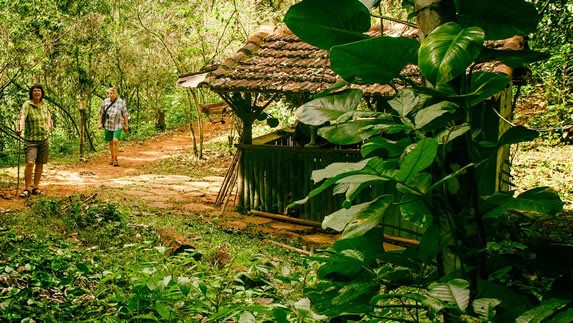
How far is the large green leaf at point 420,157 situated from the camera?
1.34m

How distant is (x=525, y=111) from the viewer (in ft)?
43.5

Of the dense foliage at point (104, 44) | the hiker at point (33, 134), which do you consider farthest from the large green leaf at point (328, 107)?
the dense foliage at point (104, 44)

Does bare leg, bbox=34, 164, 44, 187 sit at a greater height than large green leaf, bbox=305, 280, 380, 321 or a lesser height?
lesser

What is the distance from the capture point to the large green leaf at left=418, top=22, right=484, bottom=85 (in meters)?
1.33

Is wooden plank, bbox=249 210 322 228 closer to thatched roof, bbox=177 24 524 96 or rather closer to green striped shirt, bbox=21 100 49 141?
thatched roof, bbox=177 24 524 96

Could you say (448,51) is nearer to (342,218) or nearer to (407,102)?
(407,102)

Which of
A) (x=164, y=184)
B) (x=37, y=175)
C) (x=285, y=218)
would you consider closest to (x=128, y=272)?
(x=285, y=218)

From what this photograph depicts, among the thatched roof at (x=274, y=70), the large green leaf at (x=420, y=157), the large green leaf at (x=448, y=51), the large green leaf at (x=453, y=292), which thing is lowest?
the large green leaf at (x=453, y=292)

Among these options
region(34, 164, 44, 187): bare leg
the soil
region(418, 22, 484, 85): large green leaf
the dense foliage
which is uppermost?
the dense foliage

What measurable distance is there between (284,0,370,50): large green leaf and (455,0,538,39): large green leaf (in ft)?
0.94

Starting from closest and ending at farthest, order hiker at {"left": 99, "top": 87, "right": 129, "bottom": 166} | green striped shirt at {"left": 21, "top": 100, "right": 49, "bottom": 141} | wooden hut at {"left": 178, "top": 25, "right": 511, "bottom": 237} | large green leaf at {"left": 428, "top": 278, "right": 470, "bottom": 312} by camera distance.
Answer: large green leaf at {"left": 428, "top": 278, "right": 470, "bottom": 312}
wooden hut at {"left": 178, "top": 25, "right": 511, "bottom": 237}
green striped shirt at {"left": 21, "top": 100, "right": 49, "bottom": 141}
hiker at {"left": 99, "top": 87, "right": 129, "bottom": 166}

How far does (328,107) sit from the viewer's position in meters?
1.69

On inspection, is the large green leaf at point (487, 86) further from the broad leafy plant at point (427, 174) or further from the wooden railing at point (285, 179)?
the wooden railing at point (285, 179)

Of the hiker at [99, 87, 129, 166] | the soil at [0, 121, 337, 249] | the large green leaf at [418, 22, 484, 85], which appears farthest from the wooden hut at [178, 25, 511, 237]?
the large green leaf at [418, 22, 484, 85]
